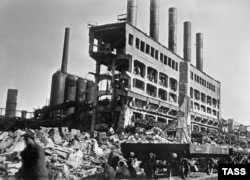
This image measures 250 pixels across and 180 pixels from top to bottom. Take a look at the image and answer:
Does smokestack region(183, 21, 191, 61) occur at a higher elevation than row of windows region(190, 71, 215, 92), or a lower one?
higher

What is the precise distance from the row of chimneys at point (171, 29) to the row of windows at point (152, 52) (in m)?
2.42

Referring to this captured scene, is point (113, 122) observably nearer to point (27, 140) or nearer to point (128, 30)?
point (128, 30)

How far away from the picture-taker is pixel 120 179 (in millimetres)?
7953

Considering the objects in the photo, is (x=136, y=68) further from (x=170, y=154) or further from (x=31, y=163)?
(x=31, y=163)

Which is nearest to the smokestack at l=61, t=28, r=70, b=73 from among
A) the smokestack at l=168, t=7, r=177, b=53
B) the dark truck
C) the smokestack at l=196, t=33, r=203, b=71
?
the smokestack at l=168, t=7, r=177, b=53

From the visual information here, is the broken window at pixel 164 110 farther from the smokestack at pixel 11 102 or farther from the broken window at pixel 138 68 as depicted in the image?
the smokestack at pixel 11 102

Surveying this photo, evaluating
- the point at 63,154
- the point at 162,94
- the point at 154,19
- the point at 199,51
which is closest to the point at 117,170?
the point at 63,154

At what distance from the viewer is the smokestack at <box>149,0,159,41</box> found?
3834 centimetres

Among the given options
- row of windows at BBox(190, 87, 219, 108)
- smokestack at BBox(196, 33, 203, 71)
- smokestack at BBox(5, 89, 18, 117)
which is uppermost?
smokestack at BBox(196, 33, 203, 71)

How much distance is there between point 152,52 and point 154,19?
18.2ft

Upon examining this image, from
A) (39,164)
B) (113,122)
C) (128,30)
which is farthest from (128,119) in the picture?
(39,164)

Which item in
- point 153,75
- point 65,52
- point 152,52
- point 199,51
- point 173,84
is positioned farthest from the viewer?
point 199,51

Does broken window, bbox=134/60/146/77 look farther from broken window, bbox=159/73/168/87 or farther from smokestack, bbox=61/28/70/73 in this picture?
smokestack, bbox=61/28/70/73

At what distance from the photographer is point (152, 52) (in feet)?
118
